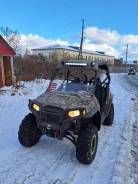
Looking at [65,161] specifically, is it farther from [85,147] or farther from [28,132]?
[28,132]

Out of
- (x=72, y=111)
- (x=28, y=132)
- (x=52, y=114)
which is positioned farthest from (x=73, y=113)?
(x=28, y=132)

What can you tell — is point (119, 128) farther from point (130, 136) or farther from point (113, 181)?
point (113, 181)

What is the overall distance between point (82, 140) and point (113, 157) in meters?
0.88

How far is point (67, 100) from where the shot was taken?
255 inches

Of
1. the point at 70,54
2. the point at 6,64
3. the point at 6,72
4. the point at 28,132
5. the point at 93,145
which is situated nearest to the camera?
the point at 93,145

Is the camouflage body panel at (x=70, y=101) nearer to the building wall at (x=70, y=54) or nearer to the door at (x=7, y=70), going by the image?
the door at (x=7, y=70)

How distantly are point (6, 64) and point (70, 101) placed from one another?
532 inches

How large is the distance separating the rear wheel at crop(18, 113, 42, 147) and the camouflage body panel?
578 mm

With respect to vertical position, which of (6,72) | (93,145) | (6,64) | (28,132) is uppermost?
(6,64)

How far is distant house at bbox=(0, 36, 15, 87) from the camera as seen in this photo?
17891 mm

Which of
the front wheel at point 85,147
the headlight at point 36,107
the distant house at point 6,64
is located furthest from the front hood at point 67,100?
the distant house at point 6,64

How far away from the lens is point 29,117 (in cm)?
686

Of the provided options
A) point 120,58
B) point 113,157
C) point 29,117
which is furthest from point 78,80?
point 120,58

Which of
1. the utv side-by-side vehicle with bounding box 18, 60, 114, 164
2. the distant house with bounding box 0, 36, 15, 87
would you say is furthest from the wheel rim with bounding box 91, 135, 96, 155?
the distant house with bounding box 0, 36, 15, 87
